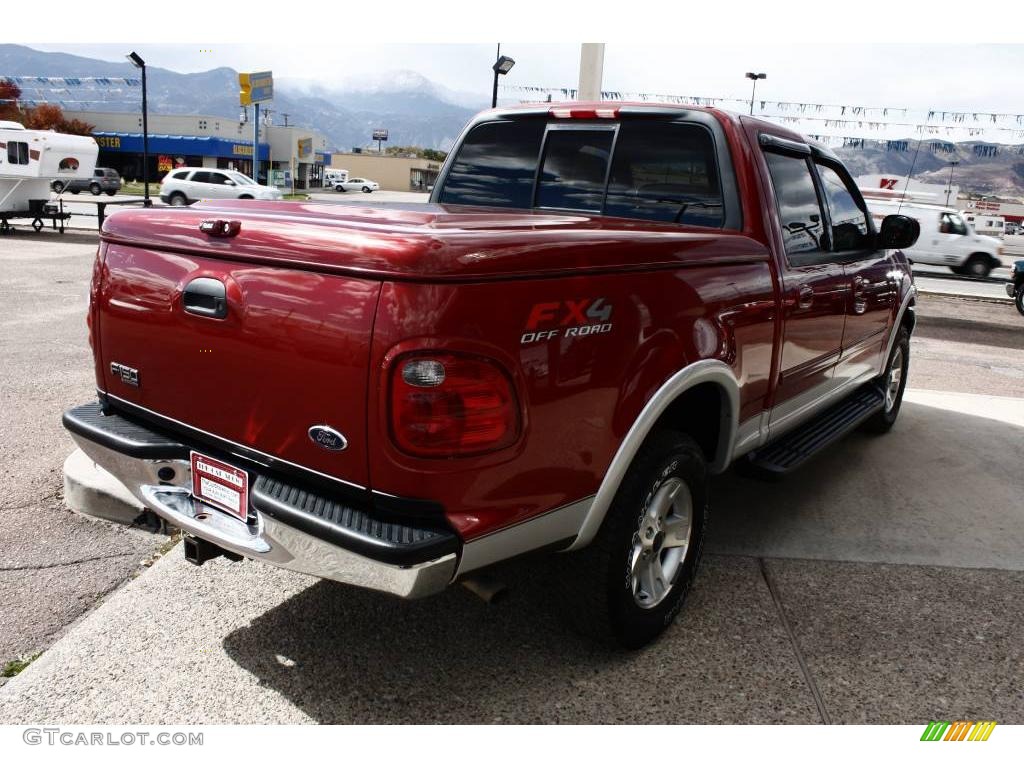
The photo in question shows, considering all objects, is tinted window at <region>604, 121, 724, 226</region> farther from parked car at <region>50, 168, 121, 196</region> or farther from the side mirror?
parked car at <region>50, 168, 121, 196</region>

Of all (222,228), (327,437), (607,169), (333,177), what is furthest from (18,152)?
(333,177)

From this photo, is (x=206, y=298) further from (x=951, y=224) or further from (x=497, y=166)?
(x=951, y=224)

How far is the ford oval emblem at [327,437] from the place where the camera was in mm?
2194

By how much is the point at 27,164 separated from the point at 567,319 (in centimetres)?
2187

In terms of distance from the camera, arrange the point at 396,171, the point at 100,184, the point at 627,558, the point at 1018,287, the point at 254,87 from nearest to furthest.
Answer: the point at 627,558, the point at 1018,287, the point at 100,184, the point at 254,87, the point at 396,171

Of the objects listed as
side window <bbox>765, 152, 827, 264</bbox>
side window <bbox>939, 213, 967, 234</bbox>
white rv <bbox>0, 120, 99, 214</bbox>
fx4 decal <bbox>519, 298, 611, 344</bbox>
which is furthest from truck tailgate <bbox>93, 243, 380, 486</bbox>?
A: side window <bbox>939, 213, 967, 234</bbox>

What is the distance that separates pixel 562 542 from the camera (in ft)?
8.14

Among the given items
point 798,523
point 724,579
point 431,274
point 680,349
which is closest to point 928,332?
point 798,523

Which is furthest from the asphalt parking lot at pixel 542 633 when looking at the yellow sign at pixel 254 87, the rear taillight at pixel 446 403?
the yellow sign at pixel 254 87

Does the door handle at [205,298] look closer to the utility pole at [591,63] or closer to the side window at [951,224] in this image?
the utility pole at [591,63]

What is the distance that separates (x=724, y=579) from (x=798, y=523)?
90cm

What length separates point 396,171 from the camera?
8725cm

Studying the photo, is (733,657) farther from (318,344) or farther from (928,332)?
(928,332)

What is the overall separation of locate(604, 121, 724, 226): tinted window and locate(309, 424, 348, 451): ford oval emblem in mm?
2059
